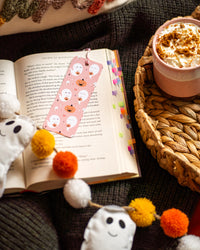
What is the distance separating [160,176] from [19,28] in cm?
47

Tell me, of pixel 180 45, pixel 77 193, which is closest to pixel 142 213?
pixel 77 193

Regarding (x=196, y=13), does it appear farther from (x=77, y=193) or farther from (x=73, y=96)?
(x=77, y=193)

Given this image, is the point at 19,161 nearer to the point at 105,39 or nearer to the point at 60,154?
the point at 60,154

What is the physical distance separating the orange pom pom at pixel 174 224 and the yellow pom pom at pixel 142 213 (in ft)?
0.09

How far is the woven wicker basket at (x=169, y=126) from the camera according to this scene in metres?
0.65

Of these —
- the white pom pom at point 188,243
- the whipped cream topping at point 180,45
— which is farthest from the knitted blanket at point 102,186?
the whipped cream topping at point 180,45

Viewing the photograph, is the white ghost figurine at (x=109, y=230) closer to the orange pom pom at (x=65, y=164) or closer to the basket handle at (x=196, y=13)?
the orange pom pom at (x=65, y=164)

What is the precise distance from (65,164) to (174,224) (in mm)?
241

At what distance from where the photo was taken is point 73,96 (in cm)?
73

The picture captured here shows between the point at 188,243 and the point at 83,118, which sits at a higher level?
the point at 83,118

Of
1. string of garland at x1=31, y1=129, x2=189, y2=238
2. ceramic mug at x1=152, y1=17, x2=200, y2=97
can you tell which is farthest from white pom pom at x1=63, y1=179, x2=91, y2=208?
ceramic mug at x1=152, y1=17, x2=200, y2=97

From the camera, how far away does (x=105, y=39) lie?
2.62 feet

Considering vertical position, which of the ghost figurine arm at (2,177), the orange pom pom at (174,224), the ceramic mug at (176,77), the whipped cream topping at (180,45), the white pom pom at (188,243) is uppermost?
the whipped cream topping at (180,45)

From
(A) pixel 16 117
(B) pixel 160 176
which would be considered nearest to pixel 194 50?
(B) pixel 160 176
